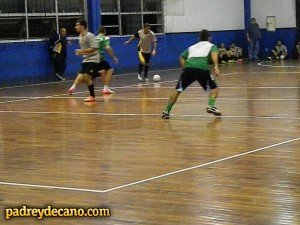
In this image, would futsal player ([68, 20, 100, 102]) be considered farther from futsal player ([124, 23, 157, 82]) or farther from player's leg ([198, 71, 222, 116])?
futsal player ([124, 23, 157, 82])

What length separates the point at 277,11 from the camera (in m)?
36.2

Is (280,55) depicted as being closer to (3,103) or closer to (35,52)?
(35,52)

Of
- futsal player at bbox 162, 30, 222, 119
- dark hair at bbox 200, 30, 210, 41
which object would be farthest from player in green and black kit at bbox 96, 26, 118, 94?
dark hair at bbox 200, 30, 210, 41

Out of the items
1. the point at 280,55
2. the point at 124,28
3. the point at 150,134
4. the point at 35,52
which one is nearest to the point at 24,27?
the point at 35,52

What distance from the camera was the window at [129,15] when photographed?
29.8 metres

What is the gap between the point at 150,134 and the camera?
1155 cm

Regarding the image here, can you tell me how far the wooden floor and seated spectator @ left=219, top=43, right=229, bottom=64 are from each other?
1620 cm

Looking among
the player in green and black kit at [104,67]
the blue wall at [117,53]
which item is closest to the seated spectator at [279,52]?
the blue wall at [117,53]

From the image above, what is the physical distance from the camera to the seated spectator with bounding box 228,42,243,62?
34406mm

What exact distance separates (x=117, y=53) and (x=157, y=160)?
21.2 m

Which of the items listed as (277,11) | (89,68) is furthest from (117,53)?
(89,68)

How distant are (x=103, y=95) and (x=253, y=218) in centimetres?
1308

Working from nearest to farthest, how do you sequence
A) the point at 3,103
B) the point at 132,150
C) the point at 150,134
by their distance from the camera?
the point at 132,150 < the point at 150,134 < the point at 3,103

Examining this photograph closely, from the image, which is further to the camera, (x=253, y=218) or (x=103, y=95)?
(x=103, y=95)
